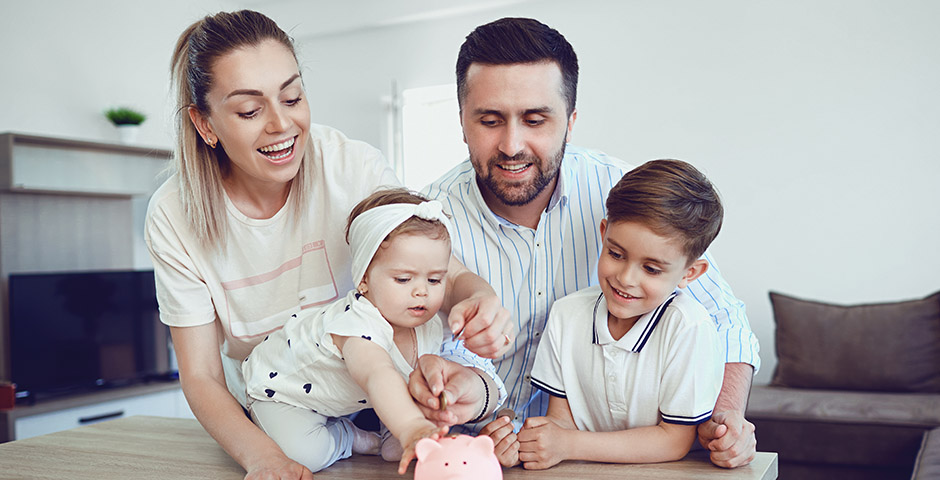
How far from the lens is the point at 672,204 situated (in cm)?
138

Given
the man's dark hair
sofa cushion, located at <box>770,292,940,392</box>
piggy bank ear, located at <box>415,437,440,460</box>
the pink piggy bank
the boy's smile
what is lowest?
sofa cushion, located at <box>770,292,940,392</box>

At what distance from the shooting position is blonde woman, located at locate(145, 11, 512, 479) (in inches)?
54.4

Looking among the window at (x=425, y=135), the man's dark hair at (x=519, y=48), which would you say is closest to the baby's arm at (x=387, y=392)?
the man's dark hair at (x=519, y=48)

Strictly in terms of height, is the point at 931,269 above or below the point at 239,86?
below

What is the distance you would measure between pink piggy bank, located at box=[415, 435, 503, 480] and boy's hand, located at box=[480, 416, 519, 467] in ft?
0.64

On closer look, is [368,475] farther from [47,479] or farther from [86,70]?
[86,70]

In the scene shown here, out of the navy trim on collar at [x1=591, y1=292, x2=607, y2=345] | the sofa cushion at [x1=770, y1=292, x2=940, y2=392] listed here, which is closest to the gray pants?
the navy trim on collar at [x1=591, y1=292, x2=607, y2=345]

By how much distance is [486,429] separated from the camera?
1315 millimetres

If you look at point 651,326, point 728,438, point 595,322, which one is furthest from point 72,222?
point 728,438

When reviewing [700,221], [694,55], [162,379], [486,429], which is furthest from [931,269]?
[162,379]

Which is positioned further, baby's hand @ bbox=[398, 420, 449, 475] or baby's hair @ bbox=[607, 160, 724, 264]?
baby's hair @ bbox=[607, 160, 724, 264]

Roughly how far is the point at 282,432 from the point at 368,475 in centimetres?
18

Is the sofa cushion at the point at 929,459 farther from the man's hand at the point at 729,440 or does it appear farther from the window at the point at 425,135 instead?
the window at the point at 425,135

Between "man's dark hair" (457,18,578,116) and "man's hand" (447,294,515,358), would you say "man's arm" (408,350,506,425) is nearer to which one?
"man's hand" (447,294,515,358)
